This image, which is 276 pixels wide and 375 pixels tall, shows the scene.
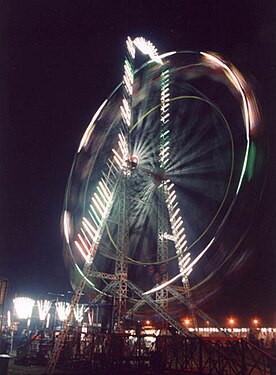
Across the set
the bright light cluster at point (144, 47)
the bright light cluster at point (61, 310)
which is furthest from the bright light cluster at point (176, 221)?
the bright light cluster at point (61, 310)

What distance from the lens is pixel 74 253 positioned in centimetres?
2108

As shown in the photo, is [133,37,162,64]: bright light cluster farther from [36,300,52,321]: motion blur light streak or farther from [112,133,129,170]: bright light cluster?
[36,300,52,321]: motion blur light streak

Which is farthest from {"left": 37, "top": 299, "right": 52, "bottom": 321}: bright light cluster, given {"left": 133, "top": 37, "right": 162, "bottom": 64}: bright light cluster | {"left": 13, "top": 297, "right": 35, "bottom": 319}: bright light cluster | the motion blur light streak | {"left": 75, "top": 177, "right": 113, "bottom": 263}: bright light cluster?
{"left": 133, "top": 37, "right": 162, "bottom": 64}: bright light cluster

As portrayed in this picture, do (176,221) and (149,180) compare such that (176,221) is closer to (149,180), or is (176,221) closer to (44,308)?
(149,180)

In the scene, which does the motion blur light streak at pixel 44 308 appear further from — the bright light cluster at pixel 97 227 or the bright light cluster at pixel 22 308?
the bright light cluster at pixel 97 227

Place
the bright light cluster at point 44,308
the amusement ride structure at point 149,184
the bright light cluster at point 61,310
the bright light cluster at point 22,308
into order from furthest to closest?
the bright light cluster at point 61,310 → the bright light cluster at point 44,308 → the bright light cluster at point 22,308 → the amusement ride structure at point 149,184

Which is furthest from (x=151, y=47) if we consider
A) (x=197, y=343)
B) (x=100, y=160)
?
(x=197, y=343)

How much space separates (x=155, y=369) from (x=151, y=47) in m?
20.1

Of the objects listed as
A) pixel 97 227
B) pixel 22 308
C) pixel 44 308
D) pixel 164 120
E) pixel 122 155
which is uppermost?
pixel 164 120

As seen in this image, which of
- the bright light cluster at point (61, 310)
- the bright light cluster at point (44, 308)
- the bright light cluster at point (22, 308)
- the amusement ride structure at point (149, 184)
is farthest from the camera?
the bright light cluster at point (61, 310)

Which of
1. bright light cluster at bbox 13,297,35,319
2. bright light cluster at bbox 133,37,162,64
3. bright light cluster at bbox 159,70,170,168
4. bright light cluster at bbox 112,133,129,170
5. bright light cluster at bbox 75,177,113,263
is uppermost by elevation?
bright light cluster at bbox 133,37,162,64

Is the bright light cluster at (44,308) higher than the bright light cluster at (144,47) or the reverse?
the reverse

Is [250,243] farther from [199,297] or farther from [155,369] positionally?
[155,369]

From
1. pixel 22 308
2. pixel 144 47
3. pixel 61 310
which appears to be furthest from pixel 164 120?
pixel 61 310
